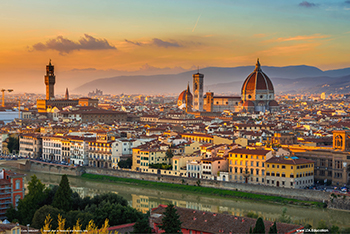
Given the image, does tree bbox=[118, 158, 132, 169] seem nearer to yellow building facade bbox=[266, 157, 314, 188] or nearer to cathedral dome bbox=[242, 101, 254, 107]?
yellow building facade bbox=[266, 157, 314, 188]

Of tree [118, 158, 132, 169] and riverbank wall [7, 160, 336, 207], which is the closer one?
riverbank wall [7, 160, 336, 207]

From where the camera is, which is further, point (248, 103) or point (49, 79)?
point (49, 79)

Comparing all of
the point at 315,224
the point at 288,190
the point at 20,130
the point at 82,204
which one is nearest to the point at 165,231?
the point at 82,204

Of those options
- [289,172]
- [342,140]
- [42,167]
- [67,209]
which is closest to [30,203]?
[67,209]

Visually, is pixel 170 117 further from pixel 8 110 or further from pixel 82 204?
pixel 82 204

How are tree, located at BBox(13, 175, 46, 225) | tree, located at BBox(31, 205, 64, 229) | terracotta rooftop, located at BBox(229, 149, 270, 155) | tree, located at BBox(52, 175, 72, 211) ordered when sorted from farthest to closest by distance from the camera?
1. terracotta rooftop, located at BBox(229, 149, 270, 155)
2. tree, located at BBox(52, 175, 72, 211)
3. tree, located at BBox(13, 175, 46, 225)
4. tree, located at BBox(31, 205, 64, 229)

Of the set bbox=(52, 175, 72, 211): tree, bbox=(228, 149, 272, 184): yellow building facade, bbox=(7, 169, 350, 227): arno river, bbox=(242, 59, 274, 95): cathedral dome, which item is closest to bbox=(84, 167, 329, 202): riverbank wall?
bbox=(228, 149, 272, 184): yellow building facade

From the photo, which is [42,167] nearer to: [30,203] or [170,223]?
[30,203]
